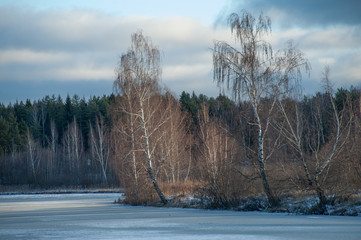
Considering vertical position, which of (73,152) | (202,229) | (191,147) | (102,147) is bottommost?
(202,229)

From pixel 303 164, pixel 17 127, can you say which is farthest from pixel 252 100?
pixel 17 127

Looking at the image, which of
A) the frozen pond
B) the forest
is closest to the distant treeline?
the forest

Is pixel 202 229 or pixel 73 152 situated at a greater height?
pixel 73 152

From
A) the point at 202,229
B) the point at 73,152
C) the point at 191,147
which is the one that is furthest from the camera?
the point at 73,152

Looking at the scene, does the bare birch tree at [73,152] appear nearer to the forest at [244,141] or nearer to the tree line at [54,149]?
the tree line at [54,149]

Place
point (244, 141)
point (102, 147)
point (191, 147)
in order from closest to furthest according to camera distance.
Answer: point (244, 141) < point (191, 147) < point (102, 147)

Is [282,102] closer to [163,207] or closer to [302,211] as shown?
[302,211]

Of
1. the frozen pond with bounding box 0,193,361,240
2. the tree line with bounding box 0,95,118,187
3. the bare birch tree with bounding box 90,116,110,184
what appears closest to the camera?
the frozen pond with bounding box 0,193,361,240

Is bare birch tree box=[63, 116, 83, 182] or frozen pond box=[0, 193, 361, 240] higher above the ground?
bare birch tree box=[63, 116, 83, 182]

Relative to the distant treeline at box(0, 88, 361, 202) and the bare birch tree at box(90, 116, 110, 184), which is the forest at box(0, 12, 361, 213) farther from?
the bare birch tree at box(90, 116, 110, 184)

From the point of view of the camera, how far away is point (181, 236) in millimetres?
13578

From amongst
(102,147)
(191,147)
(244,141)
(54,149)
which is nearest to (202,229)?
(244,141)

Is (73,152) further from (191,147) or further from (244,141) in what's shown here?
(244,141)

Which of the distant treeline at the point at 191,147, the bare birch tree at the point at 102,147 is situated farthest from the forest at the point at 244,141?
the bare birch tree at the point at 102,147
